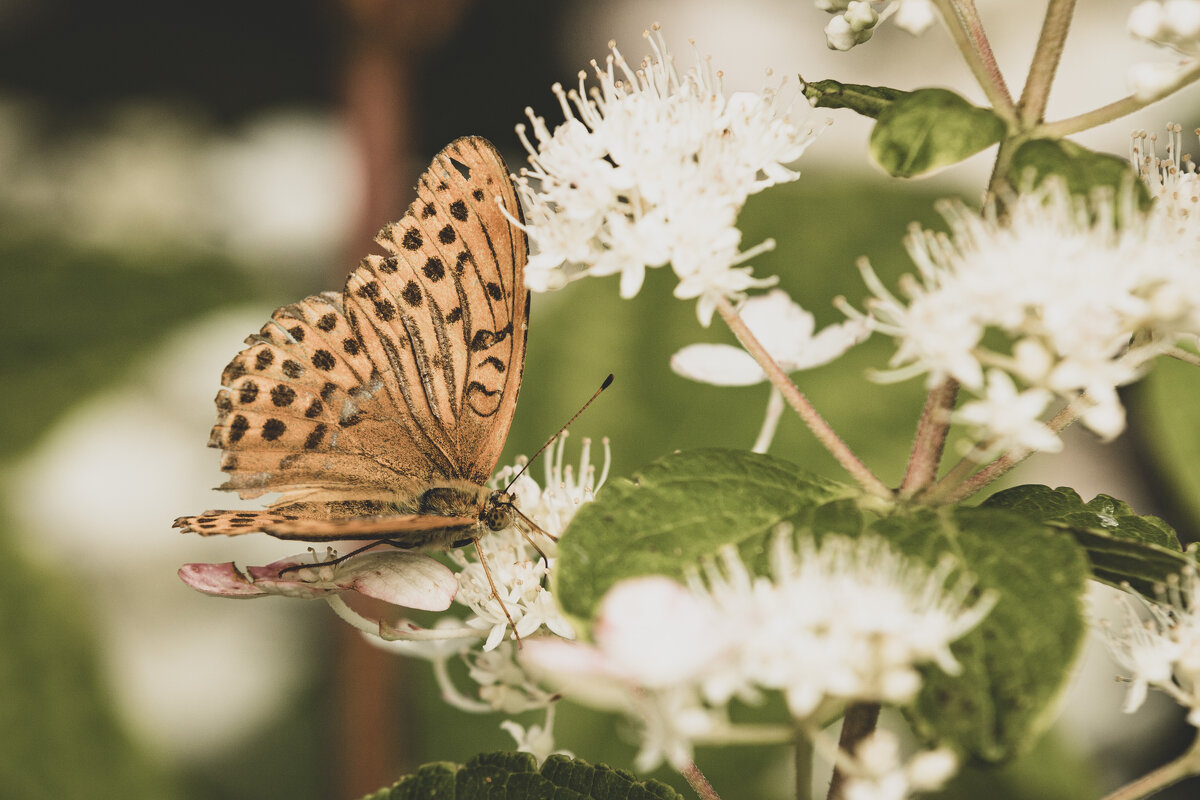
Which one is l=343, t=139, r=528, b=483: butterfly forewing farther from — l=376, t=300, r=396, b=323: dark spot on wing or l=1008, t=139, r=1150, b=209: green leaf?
l=1008, t=139, r=1150, b=209: green leaf

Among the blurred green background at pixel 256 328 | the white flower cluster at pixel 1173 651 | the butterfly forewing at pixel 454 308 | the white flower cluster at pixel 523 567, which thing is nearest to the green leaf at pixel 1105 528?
the white flower cluster at pixel 1173 651

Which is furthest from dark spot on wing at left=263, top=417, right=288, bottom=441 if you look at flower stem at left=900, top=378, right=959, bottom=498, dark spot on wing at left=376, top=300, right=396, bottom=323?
flower stem at left=900, top=378, right=959, bottom=498

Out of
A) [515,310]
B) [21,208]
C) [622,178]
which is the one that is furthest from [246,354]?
[21,208]

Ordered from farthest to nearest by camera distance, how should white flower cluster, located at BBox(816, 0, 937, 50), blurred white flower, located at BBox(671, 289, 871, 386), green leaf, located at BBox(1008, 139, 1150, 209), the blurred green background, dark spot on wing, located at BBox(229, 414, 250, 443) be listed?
the blurred green background
dark spot on wing, located at BBox(229, 414, 250, 443)
blurred white flower, located at BBox(671, 289, 871, 386)
white flower cluster, located at BBox(816, 0, 937, 50)
green leaf, located at BBox(1008, 139, 1150, 209)

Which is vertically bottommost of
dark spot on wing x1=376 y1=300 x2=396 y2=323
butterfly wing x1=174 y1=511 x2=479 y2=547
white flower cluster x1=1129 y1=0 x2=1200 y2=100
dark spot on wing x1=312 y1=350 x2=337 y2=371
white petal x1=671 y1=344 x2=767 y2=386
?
butterfly wing x1=174 y1=511 x2=479 y2=547

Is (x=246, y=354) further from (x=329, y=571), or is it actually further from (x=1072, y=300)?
(x=1072, y=300)

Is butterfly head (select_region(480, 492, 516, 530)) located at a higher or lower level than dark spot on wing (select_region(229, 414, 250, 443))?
lower

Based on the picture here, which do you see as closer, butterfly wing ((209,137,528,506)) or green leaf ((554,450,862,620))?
green leaf ((554,450,862,620))

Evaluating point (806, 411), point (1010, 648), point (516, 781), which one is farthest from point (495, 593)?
point (1010, 648)
